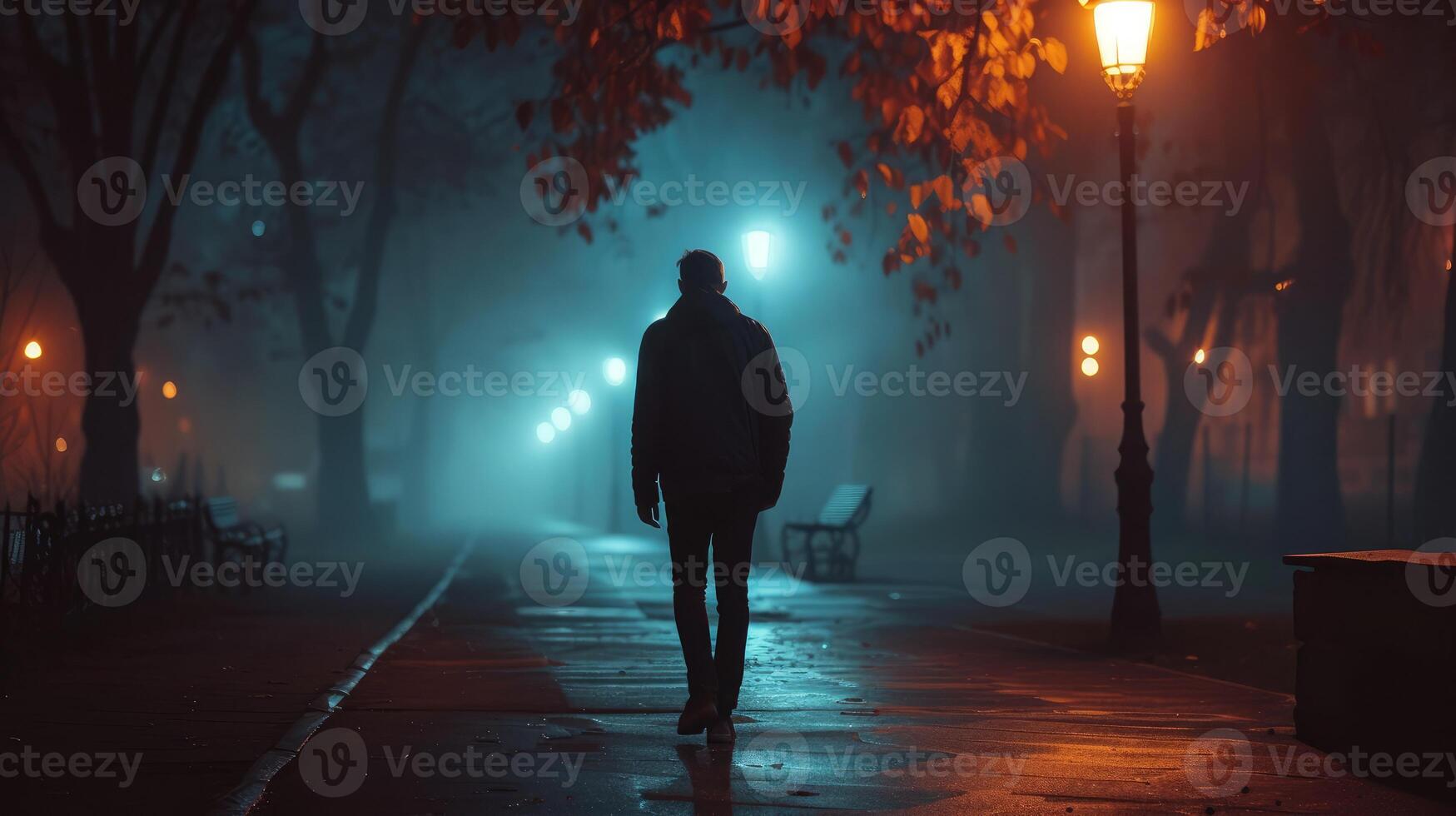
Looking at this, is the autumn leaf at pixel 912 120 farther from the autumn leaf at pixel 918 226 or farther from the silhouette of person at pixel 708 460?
the silhouette of person at pixel 708 460

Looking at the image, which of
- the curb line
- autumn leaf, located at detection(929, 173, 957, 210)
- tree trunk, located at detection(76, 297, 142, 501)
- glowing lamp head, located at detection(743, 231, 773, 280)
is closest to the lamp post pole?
autumn leaf, located at detection(929, 173, 957, 210)

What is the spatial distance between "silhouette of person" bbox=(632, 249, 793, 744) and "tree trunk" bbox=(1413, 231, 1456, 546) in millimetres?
12256

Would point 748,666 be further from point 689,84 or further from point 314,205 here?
point 689,84

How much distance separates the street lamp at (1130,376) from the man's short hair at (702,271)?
486cm

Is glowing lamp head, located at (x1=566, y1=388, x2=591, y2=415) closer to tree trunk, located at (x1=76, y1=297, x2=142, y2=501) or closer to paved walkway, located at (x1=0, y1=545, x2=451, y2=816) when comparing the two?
tree trunk, located at (x1=76, y1=297, x2=142, y2=501)

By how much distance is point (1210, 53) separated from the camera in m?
20.4

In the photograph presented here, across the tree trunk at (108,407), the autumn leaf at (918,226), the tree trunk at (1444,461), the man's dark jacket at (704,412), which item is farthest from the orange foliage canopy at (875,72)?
the tree trunk at (1444,461)

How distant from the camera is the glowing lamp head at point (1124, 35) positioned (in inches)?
434

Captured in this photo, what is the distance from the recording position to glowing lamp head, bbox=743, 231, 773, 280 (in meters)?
22.1

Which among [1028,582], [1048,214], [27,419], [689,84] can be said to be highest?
[689,84]

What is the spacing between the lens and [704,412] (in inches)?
270

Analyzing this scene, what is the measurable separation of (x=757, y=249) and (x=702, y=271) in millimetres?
15078

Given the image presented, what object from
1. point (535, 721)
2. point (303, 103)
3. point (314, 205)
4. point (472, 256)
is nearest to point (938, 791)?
point (535, 721)

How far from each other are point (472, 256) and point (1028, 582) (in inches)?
1296
